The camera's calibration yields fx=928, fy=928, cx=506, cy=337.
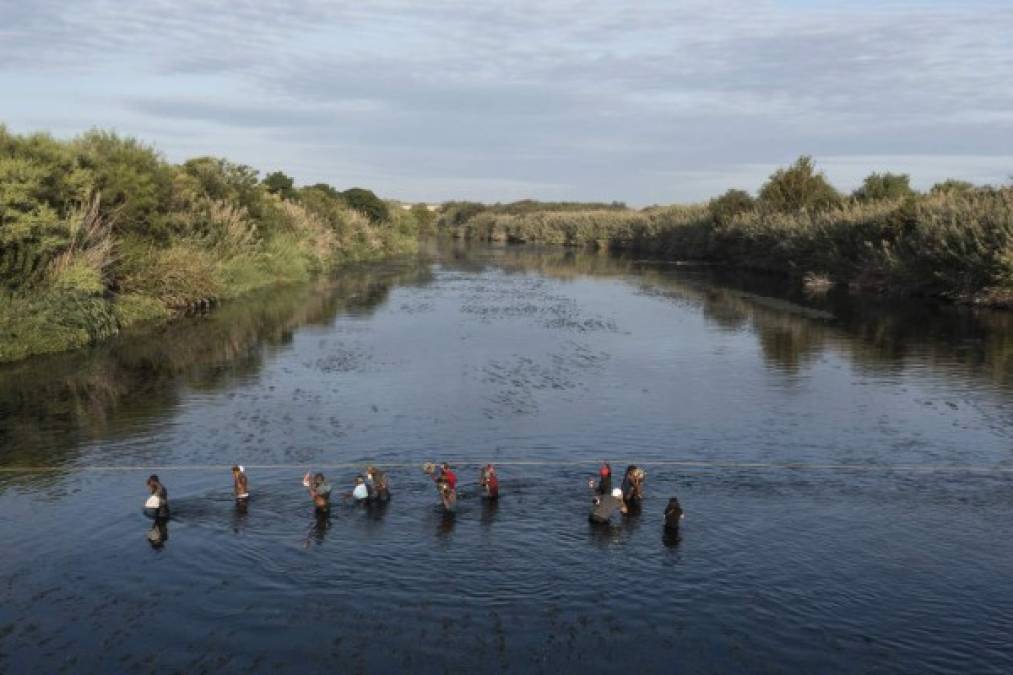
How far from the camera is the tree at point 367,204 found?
132375 millimetres

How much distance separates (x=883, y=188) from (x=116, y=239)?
8205 centimetres

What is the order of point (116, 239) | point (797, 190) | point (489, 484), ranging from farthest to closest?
point (797, 190) < point (116, 239) < point (489, 484)

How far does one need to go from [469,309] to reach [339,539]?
140ft

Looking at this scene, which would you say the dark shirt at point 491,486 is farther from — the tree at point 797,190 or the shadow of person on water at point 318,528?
the tree at point 797,190

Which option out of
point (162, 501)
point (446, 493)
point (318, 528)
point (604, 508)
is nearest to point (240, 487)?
point (162, 501)

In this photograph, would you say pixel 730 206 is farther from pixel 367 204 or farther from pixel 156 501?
pixel 156 501

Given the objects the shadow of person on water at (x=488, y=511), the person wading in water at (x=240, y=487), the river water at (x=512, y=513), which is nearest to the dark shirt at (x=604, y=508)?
the river water at (x=512, y=513)

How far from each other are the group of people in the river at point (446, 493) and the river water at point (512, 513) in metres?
0.38

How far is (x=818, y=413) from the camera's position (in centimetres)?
3153

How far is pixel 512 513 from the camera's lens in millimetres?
21391

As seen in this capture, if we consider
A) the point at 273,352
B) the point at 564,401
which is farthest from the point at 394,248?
the point at 564,401

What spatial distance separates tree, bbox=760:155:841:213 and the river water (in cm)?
6611

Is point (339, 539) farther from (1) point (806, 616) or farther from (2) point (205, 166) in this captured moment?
(2) point (205, 166)

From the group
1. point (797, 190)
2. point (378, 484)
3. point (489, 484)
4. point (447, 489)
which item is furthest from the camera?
point (797, 190)
